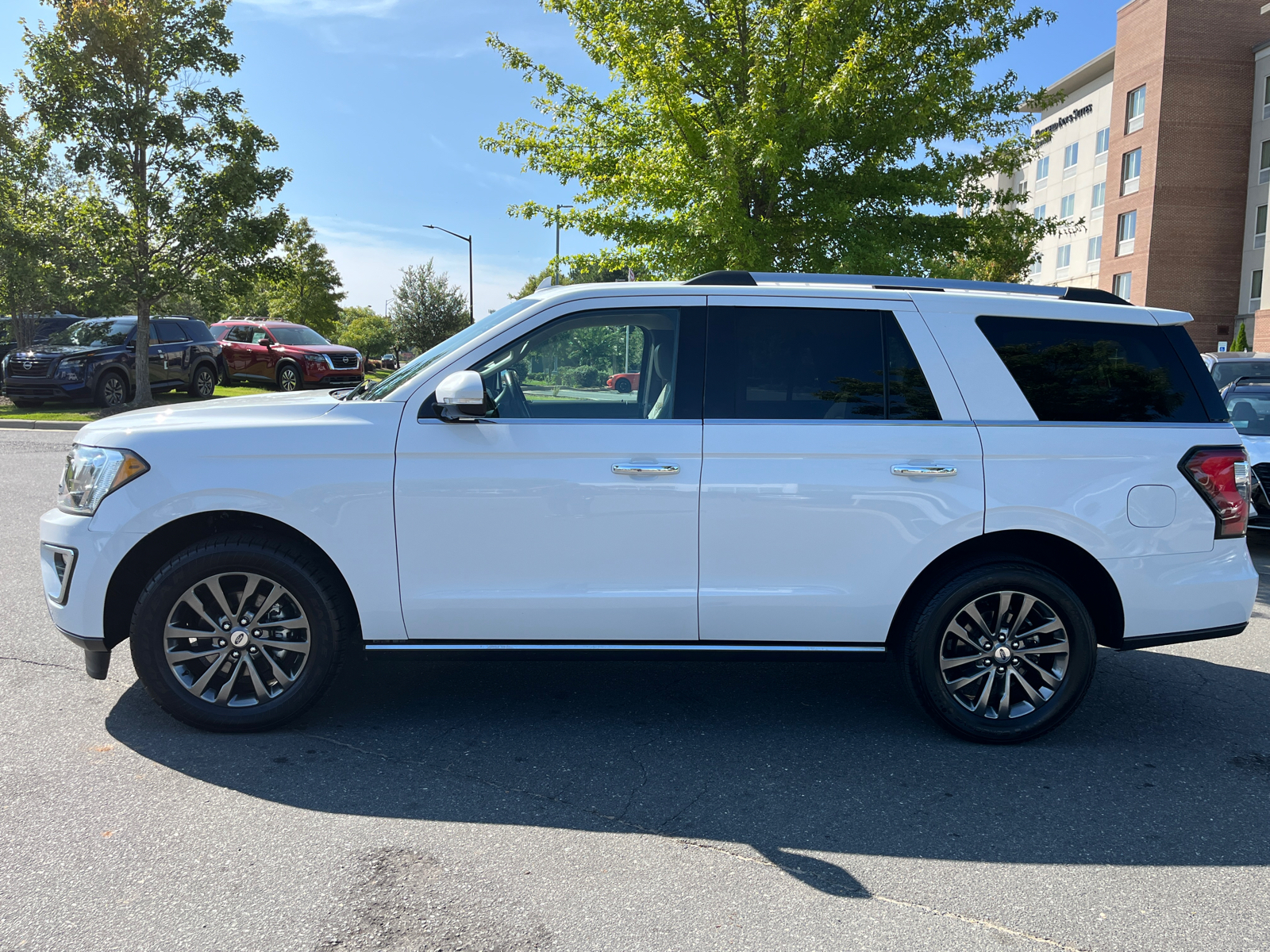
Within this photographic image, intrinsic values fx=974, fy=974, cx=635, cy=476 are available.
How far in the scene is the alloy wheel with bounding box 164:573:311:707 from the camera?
407 cm

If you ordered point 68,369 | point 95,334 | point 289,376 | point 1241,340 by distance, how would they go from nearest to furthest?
point 68,369 < point 95,334 < point 289,376 < point 1241,340

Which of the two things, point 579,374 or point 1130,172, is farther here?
point 1130,172

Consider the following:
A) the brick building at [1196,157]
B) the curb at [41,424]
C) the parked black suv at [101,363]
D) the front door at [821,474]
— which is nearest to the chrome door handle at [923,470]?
the front door at [821,474]

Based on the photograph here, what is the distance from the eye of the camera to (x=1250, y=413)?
9664mm

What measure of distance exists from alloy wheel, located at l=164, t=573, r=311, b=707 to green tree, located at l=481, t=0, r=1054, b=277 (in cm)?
822

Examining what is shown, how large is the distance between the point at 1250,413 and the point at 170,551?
32.2 feet

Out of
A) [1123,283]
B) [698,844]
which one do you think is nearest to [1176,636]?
[698,844]

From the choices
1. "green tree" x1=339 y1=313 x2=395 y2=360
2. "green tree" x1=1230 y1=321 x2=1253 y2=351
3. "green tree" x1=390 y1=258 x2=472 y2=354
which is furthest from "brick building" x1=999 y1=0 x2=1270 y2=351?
"green tree" x1=339 y1=313 x2=395 y2=360

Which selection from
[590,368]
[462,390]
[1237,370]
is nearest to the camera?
[462,390]

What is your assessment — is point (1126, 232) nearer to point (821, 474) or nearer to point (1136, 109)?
point (1136, 109)

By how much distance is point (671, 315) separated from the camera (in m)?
4.25

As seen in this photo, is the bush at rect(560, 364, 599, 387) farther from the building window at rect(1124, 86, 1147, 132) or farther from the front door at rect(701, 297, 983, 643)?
the building window at rect(1124, 86, 1147, 132)

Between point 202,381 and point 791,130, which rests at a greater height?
point 791,130

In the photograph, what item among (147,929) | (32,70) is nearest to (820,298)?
(147,929)
